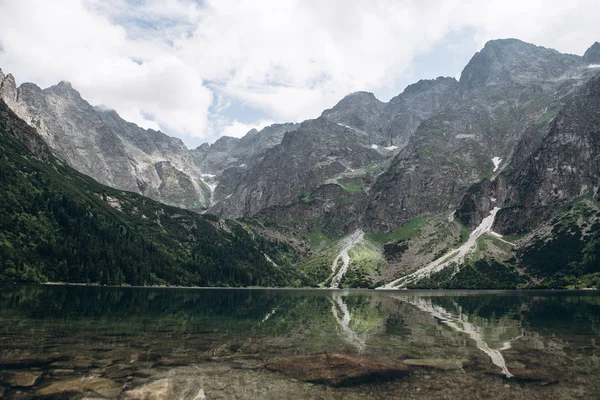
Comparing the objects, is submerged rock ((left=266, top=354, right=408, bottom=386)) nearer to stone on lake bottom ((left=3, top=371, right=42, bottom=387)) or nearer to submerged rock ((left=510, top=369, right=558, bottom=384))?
submerged rock ((left=510, top=369, right=558, bottom=384))

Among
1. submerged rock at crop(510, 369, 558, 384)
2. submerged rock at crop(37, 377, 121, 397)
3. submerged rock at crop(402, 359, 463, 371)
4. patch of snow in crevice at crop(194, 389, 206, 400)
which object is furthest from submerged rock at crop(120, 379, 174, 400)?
submerged rock at crop(510, 369, 558, 384)

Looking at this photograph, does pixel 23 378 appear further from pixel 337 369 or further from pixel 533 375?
pixel 533 375

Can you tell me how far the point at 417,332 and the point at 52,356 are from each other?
37.1 meters

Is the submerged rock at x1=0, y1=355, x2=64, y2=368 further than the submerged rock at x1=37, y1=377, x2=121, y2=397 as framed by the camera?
Yes

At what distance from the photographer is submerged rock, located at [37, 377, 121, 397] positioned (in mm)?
18944

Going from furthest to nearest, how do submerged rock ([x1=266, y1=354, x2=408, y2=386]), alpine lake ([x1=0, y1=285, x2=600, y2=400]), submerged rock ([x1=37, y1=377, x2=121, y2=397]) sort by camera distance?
submerged rock ([x1=266, y1=354, x2=408, y2=386]), alpine lake ([x1=0, y1=285, x2=600, y2=400]), submerged rock ([x1=37, y1=377, x2=121, y2=397])

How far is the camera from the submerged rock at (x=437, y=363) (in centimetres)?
2777

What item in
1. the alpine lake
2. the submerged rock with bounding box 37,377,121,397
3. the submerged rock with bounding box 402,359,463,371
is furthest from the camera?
the submerged rock with bounding box 402,359,463,371

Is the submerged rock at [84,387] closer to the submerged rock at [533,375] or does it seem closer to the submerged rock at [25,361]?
the submerged rock at [25,361]

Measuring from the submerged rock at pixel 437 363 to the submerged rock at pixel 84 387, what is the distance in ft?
63.8

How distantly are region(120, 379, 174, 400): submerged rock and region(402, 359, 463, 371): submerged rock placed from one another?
16.8m

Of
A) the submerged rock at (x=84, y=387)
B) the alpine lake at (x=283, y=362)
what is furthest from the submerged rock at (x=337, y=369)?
the submerged rock at (x=84, y=387)

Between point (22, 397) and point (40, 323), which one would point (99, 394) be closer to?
point (22, 397)

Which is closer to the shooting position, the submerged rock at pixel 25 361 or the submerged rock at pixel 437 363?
the submerged rock at pixel 25 361
